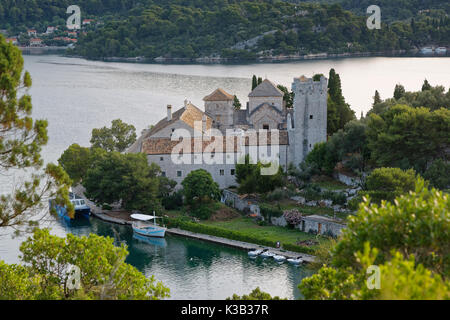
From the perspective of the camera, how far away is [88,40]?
148750mm

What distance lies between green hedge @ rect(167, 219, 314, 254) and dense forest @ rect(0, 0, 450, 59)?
315 feet

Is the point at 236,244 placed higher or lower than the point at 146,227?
lower

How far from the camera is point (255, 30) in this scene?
138 metres

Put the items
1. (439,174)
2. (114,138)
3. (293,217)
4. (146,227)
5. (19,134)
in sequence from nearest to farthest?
(19,134)
(293,217)
(439,174)
(146,227)
(114,138)

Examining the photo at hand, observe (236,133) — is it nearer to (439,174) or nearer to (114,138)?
(114,138)

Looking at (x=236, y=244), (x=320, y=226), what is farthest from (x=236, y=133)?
(x=320, y=226)

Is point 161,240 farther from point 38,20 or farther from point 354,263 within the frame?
point 38,20

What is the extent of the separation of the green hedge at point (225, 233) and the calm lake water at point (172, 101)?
0.88 metres

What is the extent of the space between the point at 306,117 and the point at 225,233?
1207 centimetres

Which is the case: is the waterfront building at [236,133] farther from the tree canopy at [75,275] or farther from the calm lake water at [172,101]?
the tree canopy at [75,275]

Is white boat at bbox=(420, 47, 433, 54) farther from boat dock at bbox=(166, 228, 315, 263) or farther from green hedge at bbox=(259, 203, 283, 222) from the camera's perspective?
boat dock at bbox=(166, 228, 315, 263)

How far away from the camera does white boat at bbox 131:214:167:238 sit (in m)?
39.3
